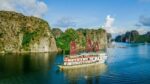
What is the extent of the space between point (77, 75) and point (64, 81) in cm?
1319

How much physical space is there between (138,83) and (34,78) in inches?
1624

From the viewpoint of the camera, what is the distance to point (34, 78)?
361ft

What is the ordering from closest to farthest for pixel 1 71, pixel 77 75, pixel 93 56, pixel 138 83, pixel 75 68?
pixel 138 83, pixel 77 75, pixel 1 71, pixel 75 68, pixel 93 56

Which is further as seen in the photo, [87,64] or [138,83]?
[87,64]

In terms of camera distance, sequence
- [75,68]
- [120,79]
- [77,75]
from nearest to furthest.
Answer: [120,79] < [77,75] < [75,68]

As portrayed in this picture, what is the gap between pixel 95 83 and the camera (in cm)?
9969

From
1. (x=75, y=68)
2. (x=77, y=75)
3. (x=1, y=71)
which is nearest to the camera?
(x=77, y=75)

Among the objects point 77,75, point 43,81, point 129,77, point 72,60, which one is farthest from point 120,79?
point 72,60

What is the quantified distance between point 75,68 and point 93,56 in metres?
18.3

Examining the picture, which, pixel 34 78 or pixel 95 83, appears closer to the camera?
pixel 95 83

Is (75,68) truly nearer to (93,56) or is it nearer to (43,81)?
(93,56)

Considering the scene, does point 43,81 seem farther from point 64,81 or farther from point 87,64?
point 87,64

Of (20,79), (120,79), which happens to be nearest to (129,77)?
(120,79)

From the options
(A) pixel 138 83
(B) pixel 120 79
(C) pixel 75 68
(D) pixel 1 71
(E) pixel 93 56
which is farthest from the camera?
(E) pixel 93 56
